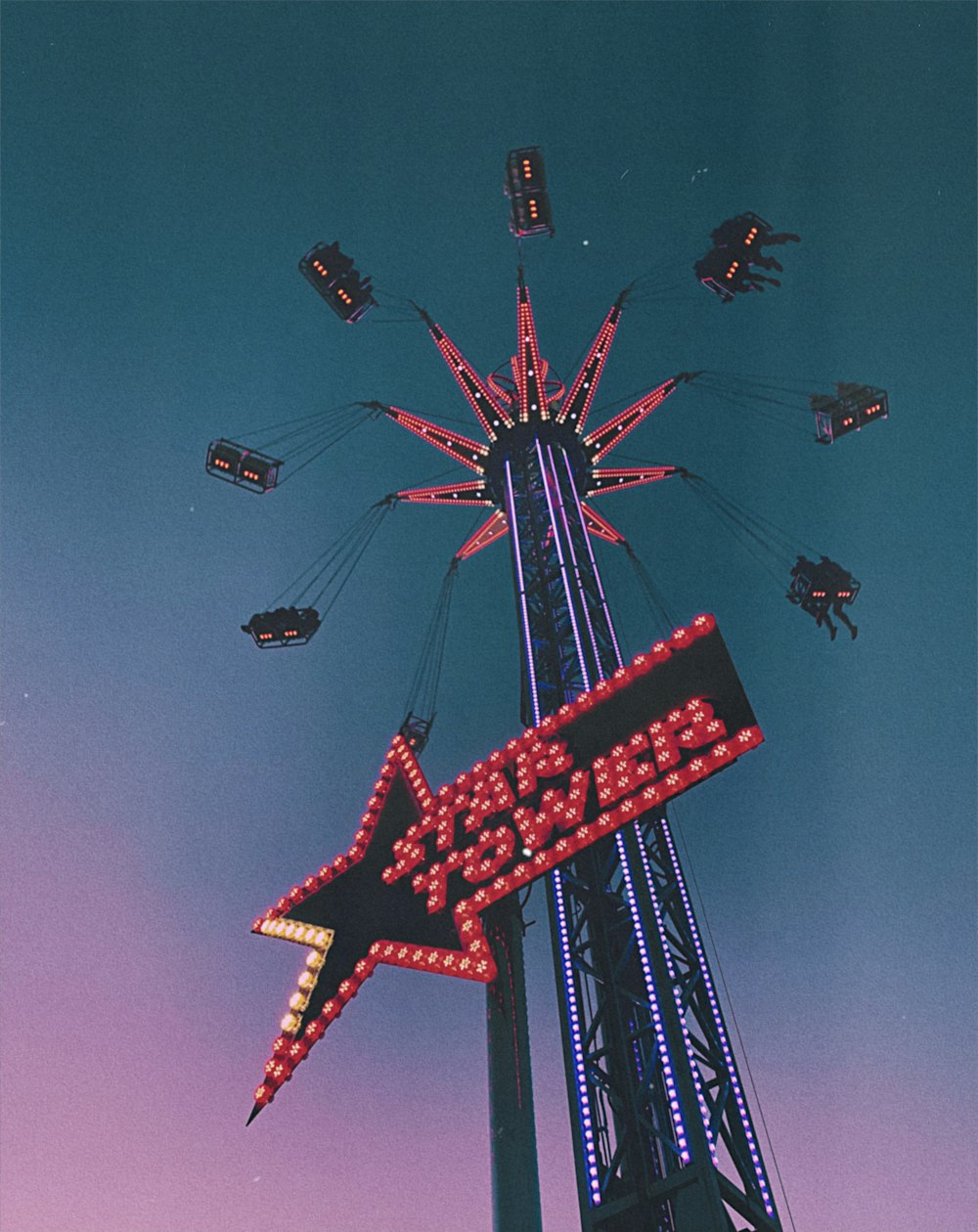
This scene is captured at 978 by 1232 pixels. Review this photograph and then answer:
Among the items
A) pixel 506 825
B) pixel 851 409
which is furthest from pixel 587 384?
pixel 506 825

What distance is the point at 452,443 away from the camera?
19.4 m

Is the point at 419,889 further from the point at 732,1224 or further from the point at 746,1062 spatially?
the point at 732,1224

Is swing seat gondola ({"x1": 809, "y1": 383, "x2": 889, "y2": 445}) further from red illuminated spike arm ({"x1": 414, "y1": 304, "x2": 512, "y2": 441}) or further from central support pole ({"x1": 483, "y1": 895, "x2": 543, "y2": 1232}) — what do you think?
central support pole ({"x1": 483, "y1": 895, "x2": 543, "y2": 1232})

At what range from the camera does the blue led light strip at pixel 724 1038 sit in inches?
361

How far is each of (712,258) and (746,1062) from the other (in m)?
14.1

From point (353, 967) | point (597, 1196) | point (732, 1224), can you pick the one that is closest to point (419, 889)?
point (353, 967)

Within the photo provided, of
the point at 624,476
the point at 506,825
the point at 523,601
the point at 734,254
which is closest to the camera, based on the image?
the point at 506,825

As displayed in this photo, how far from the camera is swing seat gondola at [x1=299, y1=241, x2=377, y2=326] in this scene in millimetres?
19062

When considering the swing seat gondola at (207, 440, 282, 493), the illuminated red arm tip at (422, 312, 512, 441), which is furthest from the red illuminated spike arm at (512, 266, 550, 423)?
the swing seat gondola at (207, 440, 282, 493)

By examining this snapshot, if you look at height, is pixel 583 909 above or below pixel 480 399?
below

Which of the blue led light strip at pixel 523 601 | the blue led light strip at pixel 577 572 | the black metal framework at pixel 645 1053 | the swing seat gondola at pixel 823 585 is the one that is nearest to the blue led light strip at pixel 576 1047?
the black metal framework at pixel 645 1053

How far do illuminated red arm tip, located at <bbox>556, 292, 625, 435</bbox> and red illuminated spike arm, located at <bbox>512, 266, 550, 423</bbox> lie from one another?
1.61 ft

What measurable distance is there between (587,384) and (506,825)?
10.7 m

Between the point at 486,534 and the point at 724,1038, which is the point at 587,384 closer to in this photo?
the point at 486,534
